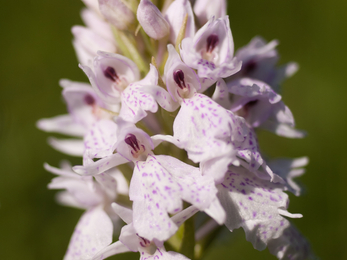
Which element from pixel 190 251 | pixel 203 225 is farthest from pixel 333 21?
pixel 190 251

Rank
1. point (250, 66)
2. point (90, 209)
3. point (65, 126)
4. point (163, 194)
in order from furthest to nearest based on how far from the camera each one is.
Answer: point (65, 126)
point (250, 66)
point (90, 209)
point (163, 194)

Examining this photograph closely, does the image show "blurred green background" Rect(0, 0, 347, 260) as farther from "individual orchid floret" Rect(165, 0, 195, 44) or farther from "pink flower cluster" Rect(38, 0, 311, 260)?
"individual orchid floret" Rect(165, 0, 195, 44)

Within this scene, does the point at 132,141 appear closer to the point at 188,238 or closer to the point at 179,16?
the point at 188,238

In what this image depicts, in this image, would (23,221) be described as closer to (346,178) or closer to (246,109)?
(246,109)

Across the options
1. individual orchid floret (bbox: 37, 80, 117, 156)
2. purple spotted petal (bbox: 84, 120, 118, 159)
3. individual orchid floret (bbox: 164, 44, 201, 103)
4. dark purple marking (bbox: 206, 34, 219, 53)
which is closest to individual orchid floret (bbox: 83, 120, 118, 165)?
purple spotted petal (bbox: 84, 120, 118, 159)

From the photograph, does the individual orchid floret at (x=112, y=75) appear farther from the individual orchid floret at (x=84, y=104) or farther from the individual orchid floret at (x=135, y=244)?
the individual orchid floret at (x=135, y=244)

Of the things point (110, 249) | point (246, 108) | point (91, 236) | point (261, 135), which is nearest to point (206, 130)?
point (246, 108)

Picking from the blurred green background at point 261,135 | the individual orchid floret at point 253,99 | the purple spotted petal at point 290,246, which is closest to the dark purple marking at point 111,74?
the individual orchid floret at point 253,99
